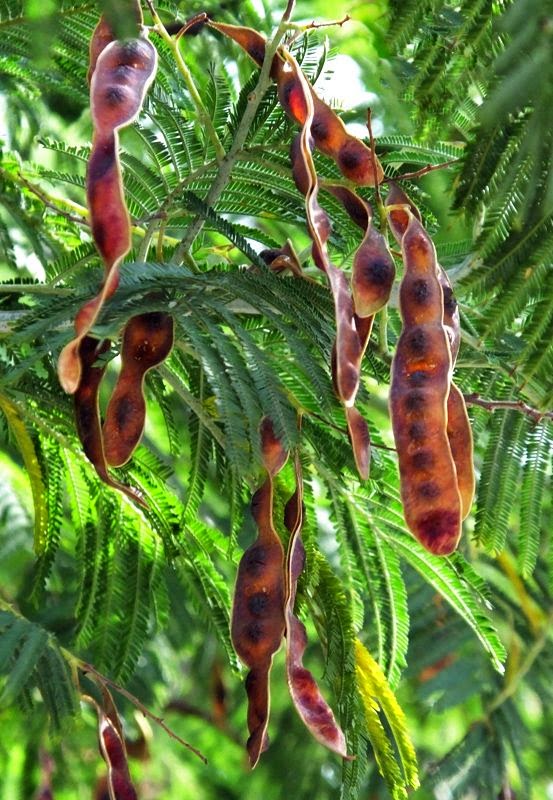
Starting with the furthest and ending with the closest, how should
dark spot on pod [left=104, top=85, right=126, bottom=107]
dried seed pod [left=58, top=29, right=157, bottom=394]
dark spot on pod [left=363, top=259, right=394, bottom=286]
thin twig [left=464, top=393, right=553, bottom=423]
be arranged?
thin twig [left=464, top=393, right=553, bottom=423] → dark spot on pod [left=363, top=259, right=394, bottom=286] → dark spot on pod [left=104, top=85, right=126, bottom=107] → dried seed pod [left=58, top=29, right=157, bottom=394]

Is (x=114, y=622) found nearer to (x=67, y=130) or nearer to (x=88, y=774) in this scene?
(x=88, y=774)

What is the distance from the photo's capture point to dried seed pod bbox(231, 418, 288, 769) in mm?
1883

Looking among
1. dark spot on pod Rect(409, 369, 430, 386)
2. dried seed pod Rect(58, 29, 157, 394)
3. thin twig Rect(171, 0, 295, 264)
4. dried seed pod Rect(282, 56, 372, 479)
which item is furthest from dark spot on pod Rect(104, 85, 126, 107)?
dark spot on pod Rect(409, 369, 430, 386)

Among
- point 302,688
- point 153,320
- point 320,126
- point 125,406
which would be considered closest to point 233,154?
point 320,126

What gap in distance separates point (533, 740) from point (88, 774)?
5.77ft

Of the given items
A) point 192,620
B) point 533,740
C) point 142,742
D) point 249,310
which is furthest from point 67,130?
point 533,740

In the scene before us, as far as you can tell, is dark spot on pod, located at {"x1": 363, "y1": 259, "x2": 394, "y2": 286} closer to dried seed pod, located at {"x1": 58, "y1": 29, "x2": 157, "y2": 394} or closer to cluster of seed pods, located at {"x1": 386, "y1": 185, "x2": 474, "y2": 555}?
cluster of seed pods, located at {"x1": 386, "y1": 185, "x2": 474, "y2": 555}

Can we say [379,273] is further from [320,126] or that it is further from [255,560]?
[255,560]

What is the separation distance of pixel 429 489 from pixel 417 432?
66 mm

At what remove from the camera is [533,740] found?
4129 millimetres

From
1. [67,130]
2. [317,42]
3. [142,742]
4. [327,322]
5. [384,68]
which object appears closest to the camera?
[327,322]

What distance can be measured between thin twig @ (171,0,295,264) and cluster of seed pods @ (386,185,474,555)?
1.09 feet

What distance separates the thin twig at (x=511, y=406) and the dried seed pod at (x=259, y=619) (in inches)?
14.9

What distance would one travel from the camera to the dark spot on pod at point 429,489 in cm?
159
